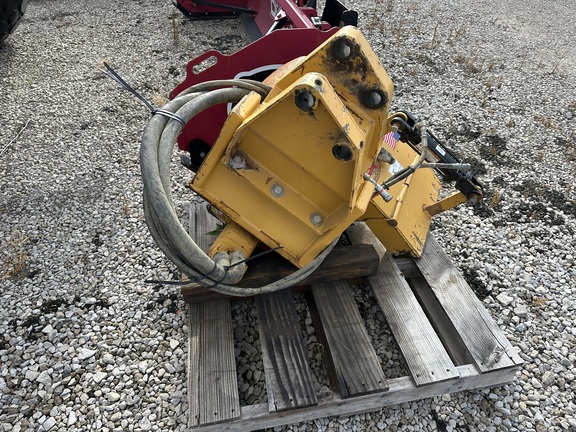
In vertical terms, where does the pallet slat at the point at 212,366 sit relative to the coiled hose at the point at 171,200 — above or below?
below

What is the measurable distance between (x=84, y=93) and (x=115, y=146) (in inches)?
47.9

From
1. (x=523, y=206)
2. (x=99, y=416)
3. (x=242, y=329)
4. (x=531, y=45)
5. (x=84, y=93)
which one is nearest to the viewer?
(x=99, y=416)

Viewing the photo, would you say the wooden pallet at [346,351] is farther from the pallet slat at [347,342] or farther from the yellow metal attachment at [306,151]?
the yellow metal attachment at [306,151]

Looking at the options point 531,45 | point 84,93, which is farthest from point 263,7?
point 531,45

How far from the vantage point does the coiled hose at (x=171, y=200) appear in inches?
64.4

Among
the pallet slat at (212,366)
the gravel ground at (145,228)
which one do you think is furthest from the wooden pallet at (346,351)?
the gravel ground at (145,228)

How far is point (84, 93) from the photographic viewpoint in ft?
15.4

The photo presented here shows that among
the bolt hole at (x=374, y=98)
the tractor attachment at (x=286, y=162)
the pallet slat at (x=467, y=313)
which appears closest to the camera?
the tractor attachment at (x=286, y=162)

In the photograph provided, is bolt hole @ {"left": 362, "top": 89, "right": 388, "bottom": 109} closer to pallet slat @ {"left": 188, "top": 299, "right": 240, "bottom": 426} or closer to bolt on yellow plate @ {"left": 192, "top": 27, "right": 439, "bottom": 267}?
bolt on yellow plate @ {"left": 192, "top": 27, "right": 439, "bottom": 267}

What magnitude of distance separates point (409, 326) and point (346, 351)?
16.2 inches

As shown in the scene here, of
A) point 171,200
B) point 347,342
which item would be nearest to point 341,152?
point 171,200

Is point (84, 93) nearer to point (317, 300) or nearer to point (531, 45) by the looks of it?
point (317, 300)

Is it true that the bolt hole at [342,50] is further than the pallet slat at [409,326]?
No

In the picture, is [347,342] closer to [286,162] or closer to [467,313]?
[467,313]
